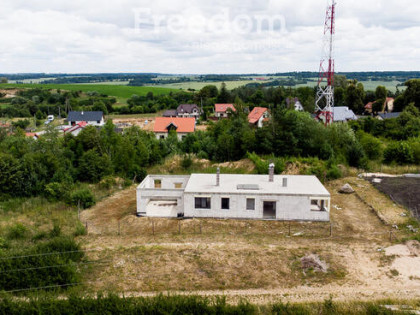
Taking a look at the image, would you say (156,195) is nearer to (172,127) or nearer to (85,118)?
(172,127)

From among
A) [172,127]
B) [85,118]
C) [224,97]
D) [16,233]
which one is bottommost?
[16,233]

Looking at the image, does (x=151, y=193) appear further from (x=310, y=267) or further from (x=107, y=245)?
(x=310, y=267)

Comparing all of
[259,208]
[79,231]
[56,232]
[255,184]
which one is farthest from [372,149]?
[56,232]

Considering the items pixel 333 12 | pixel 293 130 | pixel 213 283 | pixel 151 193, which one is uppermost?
pixel 333 12

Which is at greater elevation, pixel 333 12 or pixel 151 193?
pixel 333 12

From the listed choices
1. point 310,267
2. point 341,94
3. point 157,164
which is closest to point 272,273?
point 310,267

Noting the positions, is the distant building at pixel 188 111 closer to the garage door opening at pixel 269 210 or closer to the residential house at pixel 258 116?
the residential house at pixel 258 116

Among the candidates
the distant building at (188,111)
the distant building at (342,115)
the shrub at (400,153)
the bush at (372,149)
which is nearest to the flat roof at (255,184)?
the bush at (372,149)

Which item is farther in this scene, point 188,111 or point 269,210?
point 188,111
